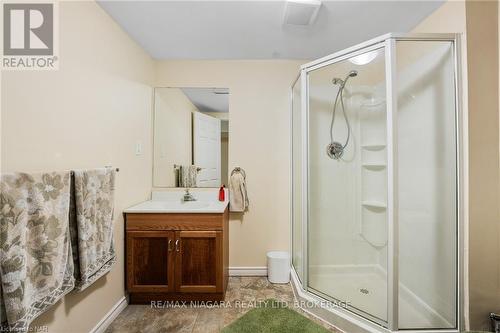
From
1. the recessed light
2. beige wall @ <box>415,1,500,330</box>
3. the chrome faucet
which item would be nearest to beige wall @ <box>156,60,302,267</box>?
the chrome faucet

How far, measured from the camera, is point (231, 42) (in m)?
2.15

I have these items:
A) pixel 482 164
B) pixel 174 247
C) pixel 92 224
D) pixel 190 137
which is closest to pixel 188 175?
pixel 190 137

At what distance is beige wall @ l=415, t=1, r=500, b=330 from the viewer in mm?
1457

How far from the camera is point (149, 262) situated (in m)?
1.94

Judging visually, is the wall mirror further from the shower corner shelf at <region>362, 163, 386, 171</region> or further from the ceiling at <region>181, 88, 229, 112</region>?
the shower corner shelf at <region>362, 163, 386, 171</region>

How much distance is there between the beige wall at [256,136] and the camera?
2537mm

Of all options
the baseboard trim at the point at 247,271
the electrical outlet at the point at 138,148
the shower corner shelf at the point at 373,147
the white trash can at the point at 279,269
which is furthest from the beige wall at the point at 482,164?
the electrical outlet at the point at 138,148

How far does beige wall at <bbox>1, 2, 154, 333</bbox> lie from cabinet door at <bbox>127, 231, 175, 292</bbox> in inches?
3.4

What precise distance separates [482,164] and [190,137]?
2.36 m

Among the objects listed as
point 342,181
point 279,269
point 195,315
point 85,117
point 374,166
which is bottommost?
point 195,315

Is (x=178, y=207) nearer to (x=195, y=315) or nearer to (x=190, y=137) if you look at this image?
(x=190, y=137)

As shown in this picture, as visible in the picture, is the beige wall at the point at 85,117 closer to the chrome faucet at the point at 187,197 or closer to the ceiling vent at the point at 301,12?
the chrome faucet at the point at 187,197

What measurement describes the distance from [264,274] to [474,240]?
5.87 ft

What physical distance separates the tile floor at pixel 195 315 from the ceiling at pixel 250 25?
2310mm
